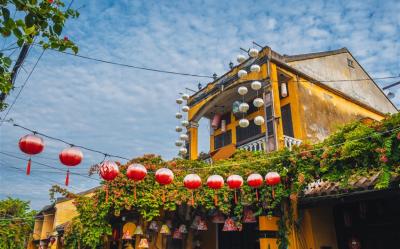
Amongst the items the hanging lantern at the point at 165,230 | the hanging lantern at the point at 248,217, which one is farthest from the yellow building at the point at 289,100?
the hanging lantern at the point at 165,230

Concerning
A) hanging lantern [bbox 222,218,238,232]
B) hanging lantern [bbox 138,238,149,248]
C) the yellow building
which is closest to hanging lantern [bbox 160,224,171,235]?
hanging lantern [bbox 138,238,149,248]

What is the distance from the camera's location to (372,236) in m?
8.21

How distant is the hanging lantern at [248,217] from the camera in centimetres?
844

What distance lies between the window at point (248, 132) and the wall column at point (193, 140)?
6.59 feet

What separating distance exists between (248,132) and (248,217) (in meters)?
Answer: 6.75

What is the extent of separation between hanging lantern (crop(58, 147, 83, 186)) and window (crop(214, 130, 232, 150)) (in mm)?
10820

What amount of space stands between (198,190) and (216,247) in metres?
3.49

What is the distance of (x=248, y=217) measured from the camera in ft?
27.8

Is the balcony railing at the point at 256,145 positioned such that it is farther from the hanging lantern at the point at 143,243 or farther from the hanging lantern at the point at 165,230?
the hanging lantern at the point at 143,243

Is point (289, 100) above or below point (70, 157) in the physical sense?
above

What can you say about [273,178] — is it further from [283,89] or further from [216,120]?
[216,120]

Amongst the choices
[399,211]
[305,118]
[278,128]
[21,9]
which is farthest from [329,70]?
[21,9]

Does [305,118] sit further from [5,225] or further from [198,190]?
[5,225]

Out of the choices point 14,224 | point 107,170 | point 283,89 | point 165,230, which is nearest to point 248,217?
point 165,230
